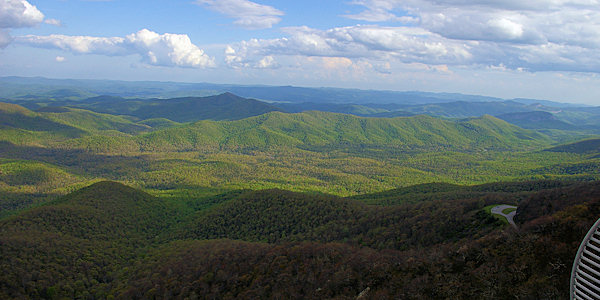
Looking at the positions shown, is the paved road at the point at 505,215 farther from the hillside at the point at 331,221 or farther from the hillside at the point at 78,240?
the hillside at the point at 78,240

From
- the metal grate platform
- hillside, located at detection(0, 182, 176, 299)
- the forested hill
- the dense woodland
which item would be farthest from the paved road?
hillside, located at detection(0, 182, 176, 299)

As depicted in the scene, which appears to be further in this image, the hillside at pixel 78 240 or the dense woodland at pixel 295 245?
the hillside at pixel 78 240

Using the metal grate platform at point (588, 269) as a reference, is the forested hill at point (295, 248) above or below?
below

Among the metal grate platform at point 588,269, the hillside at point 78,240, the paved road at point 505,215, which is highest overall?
the metal grate platform at point 588,269

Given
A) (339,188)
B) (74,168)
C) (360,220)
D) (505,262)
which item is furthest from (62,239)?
(74,168)

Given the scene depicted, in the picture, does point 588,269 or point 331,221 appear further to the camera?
point 331,221

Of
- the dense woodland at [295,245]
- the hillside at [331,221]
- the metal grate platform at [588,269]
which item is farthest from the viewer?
the hillside at [331,221]

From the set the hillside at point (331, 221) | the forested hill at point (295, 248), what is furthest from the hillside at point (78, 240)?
the hillside at point (331, 221)

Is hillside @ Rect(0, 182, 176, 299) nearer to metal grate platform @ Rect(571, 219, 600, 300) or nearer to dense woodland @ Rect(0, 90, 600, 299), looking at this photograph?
dense woodland @ Rect(0, 90, 600, 299)

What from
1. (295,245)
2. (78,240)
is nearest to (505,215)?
(295,245)

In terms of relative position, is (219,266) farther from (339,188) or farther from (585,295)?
(339,188)

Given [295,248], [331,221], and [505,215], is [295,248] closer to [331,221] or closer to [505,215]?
[331,221]
